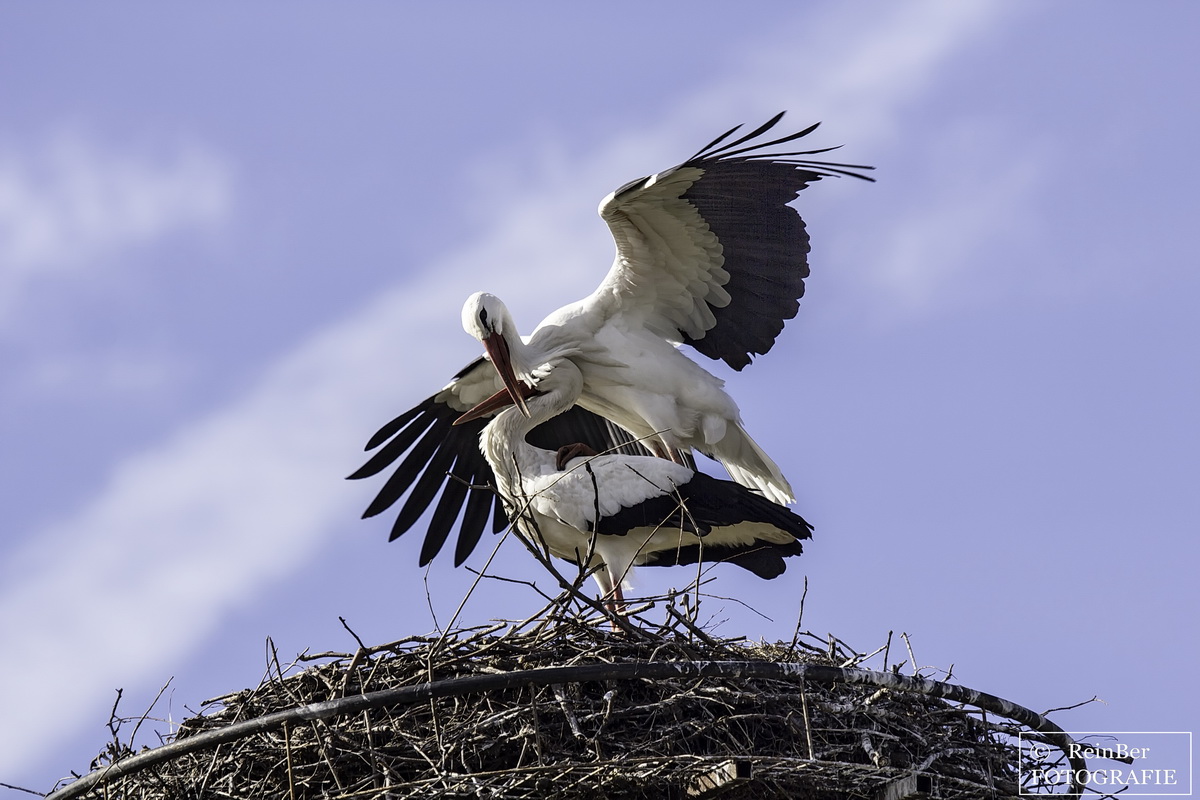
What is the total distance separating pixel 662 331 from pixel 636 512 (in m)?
1.52

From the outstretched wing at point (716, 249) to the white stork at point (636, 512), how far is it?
0.98 meters

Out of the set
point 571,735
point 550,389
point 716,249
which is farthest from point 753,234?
point 571,735

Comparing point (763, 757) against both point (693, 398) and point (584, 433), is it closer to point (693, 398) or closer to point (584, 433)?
point (693, 398)

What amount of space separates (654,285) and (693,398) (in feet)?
1.84

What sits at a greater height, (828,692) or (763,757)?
(828,692)

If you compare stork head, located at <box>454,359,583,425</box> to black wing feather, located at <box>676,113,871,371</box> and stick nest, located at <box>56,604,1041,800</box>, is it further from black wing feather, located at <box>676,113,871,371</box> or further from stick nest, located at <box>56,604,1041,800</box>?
stick nest, located at <box>56,604,1041,800</box>

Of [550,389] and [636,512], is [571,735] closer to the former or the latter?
[636,512]

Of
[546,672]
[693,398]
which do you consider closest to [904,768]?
[546,672]

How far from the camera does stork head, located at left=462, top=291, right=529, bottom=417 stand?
268 inches

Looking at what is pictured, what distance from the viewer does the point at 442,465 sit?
7.57 m

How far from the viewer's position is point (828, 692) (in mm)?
4891

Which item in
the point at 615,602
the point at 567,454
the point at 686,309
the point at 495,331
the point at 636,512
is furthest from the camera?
the point at 686,309

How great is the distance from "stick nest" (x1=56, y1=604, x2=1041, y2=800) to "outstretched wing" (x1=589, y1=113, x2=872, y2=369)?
7.92 feet

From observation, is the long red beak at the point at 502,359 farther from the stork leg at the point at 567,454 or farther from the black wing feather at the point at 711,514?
the black wing feather at the point at 711,514
